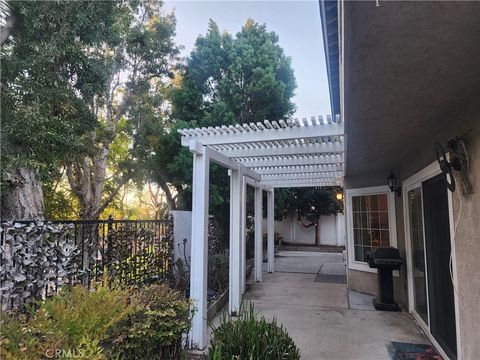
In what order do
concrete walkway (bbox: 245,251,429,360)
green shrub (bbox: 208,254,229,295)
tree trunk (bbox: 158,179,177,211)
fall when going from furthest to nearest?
tree trunk (bbox: 158,179,177,211), green shrub (bbox: 208,254,229,295), concrete walkway (bbox: 245,251,429,360)

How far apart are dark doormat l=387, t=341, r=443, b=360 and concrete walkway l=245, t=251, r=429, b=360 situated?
4.0 inches

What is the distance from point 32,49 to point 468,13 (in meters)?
6.97

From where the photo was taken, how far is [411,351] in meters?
4.13

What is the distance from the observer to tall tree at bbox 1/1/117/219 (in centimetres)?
551

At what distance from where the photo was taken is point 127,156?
13.6 metres

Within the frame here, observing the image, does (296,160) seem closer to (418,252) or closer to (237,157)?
(237,157)

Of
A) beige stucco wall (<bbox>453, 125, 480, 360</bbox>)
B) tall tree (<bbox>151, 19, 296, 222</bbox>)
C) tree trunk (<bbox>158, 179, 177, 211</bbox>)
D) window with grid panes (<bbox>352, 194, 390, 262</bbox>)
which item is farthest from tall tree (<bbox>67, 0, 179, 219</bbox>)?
beige stucco wall (<bbox>453, 125, 480, 360</bbox>)

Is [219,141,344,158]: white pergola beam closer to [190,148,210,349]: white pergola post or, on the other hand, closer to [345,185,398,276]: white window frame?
[190,148,210,349]: white pergola post

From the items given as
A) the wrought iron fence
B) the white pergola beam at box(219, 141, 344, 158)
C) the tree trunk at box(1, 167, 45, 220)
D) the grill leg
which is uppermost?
the white pergola beam at box(219, 141, 344, 158)

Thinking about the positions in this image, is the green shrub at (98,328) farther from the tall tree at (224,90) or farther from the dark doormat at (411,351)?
the tall tree at (224,90)

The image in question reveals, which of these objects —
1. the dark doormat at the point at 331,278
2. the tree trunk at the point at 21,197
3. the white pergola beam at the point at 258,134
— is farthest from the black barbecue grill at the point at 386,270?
the tree trunk at the point at 21,197

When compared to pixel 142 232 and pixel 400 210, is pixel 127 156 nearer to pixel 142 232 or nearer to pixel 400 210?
pixel 142 232

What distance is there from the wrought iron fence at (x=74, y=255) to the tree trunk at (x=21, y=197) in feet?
6.02

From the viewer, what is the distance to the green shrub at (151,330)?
2900mm
